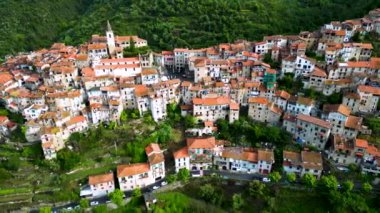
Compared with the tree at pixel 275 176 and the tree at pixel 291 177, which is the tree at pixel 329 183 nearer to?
the tree at pixel 291 177

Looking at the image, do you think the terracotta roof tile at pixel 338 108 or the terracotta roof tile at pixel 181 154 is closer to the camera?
the terracotta roof tile at pixel 181 154

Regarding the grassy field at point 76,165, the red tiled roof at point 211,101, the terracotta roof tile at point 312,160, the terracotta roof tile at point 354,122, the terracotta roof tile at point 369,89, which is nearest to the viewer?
the terracotta roof tile at point 312,160

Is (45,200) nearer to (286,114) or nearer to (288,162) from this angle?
(288,162)

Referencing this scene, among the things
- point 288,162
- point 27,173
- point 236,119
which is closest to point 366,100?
point 288,162

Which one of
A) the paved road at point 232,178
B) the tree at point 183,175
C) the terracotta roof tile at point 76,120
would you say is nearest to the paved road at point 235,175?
the paved road at point 232,178

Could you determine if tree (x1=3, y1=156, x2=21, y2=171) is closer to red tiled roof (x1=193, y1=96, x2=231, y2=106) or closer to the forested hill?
red tiled roof (x1=193, y1=96, x2=231, y2=106)

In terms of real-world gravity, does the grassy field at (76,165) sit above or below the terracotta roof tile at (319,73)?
below

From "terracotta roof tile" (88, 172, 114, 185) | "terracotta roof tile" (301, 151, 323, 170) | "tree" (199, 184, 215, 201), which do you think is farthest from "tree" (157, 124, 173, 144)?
"terracotta roof tile" (301, 151, 323, 170)
